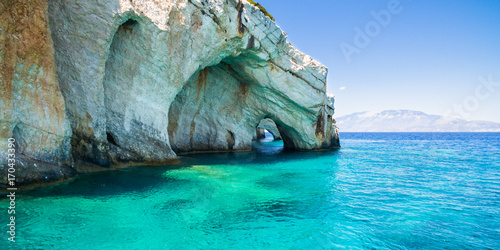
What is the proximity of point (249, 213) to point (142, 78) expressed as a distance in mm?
11371

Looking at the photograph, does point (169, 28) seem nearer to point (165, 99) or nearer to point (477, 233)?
point (165, 99)

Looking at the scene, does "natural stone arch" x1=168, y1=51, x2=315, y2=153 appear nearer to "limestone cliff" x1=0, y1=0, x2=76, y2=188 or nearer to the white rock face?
the white rock face

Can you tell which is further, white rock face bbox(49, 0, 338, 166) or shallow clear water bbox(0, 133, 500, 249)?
white rock face bbox(49, 0, 338, 166)

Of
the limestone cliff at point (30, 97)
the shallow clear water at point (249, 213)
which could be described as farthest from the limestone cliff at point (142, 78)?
the shallow clear water at point (249, 213)

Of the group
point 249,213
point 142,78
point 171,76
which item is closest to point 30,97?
point 142,78

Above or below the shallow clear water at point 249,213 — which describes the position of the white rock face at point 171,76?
above

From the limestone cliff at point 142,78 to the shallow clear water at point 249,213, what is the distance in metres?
2.53

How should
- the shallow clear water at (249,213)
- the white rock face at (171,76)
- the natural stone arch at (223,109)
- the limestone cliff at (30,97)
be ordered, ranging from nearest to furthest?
the shallow clear water at (249,213), the limestone cliff at (30,97), the white rock face at (171,76), the natural stone arch at (223,109)

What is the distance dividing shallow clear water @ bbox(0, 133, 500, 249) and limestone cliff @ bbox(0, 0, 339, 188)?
253cm

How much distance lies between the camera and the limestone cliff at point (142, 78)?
10.0 metres

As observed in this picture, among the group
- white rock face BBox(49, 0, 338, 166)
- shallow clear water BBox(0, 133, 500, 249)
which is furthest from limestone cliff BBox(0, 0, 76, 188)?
white rock face BBox(49, 0, 338, 166)

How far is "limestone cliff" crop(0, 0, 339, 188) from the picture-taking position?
1005 cm

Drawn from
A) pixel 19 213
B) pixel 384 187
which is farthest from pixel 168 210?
pixel 384 187

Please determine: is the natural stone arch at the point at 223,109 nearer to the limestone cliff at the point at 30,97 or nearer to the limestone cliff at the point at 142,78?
the limestone cliff at the point at 142,78
